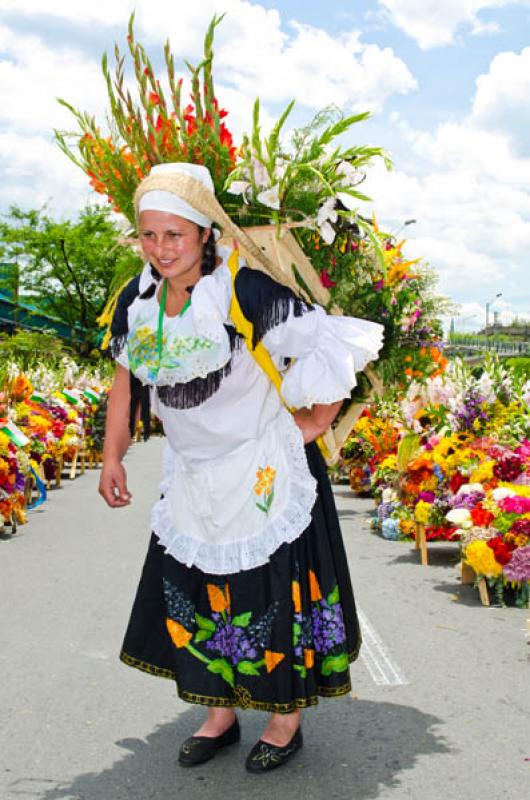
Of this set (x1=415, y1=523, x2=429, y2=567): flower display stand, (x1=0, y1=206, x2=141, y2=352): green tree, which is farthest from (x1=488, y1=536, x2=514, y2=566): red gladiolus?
(x1=0, y1=206, x2=141, y2=352): green tree

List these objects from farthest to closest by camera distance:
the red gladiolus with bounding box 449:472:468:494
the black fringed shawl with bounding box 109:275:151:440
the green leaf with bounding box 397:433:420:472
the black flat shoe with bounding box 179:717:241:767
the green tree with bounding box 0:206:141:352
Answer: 1. the green tree with bounding box 0:206:141:352
2. the green leaf with bounding box 397:433:420:472
3. the red gladiolus with bounding box 449:472:468:494
4. the black fringed shawl with bounding box 109:275:151:440
5. the black flat shoe with bounding box 179:717:241:767

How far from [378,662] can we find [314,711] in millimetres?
902

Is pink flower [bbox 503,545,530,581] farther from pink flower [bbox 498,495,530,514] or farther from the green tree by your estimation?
the green tree

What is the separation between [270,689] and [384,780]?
1.80 feet

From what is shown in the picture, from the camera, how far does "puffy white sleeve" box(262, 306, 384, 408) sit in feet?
Answer: 11.1

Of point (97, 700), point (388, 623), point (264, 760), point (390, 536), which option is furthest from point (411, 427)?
point (264, 760)

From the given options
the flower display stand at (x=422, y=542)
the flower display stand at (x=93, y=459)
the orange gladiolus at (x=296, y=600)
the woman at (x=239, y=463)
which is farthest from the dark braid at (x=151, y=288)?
the flower display stand at (x=93, y=459)

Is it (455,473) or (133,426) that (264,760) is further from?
(455,473)

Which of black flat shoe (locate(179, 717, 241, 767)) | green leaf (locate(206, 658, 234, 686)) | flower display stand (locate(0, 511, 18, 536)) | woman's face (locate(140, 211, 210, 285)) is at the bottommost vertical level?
flower display stand (locate(0, 511, 18, 536))

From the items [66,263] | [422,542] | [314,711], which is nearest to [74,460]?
[422,542]

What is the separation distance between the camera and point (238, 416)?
3.48 meters

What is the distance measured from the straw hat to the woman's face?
7cm

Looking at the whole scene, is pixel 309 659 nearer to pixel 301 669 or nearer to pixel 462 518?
pixel 301 669

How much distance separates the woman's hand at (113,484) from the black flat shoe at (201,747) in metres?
0.97
